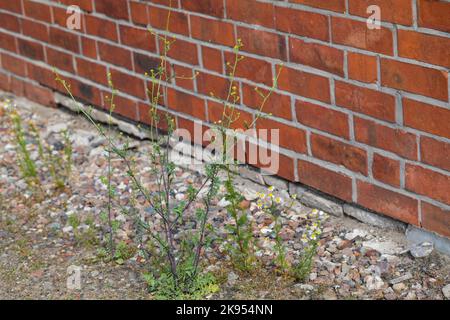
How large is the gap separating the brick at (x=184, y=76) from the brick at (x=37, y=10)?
923 mm

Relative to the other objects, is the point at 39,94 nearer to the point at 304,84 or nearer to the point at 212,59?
the point at 212,59

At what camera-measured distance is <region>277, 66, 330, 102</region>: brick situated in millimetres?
3346

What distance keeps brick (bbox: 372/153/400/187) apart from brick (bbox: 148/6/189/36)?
1.00 meters

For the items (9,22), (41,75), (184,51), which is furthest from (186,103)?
(9,22)

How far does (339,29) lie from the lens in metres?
3.20

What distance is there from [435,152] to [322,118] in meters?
0.49

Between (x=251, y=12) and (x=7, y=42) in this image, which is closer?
(x=251, y=12)

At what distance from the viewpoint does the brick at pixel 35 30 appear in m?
4.59

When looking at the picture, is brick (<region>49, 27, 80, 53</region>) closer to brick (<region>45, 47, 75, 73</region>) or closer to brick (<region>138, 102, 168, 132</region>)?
brick (<region>45, 47, 75, 73</region>)

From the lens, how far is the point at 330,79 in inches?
130

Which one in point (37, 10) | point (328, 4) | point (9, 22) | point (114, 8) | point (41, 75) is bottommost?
point (41, 75)

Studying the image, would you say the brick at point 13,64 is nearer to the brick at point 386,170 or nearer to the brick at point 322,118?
the brick at point 322,118
